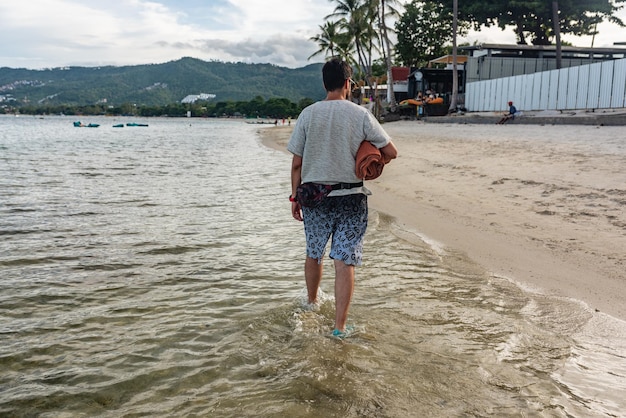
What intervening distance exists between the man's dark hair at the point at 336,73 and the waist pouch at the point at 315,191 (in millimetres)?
673

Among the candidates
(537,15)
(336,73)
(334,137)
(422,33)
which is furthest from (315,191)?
(422,33)

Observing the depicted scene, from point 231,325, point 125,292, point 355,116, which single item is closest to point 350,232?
point 355,116

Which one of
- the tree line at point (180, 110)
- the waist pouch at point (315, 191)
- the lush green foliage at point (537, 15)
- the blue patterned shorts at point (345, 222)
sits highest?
the lush green foliage at point (537, 15)

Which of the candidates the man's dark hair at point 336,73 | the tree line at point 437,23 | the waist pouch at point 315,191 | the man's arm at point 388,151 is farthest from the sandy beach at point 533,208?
the tree line at point 437,23

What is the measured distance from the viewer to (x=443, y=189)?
8930mm

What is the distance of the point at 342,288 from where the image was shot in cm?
321

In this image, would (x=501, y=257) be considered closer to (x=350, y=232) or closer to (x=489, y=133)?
(x=350, y=232)

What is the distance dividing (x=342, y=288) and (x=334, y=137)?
1.05m

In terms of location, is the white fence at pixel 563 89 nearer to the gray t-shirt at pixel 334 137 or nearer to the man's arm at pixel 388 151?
the man's arm at pixel 388 151

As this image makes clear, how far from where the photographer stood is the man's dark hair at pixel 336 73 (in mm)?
3162

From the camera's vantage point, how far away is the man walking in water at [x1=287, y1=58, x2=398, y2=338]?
308 centimetres

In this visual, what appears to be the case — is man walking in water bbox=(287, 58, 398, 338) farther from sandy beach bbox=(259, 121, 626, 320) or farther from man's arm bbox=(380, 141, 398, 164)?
sandy beach bbox=(259, 121, 626, 320)

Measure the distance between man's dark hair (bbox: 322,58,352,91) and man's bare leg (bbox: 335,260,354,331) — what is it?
123 cm

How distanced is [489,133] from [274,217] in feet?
39.6
